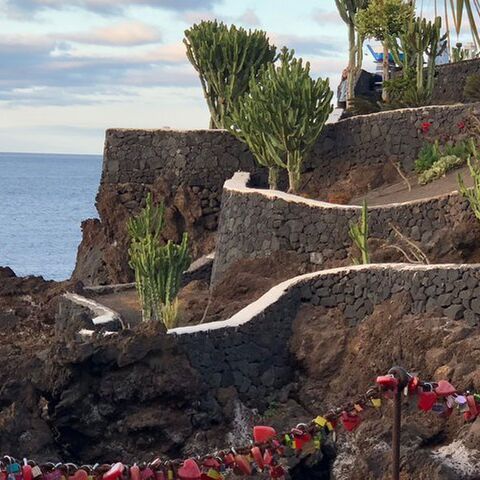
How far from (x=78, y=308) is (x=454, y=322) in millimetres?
7993

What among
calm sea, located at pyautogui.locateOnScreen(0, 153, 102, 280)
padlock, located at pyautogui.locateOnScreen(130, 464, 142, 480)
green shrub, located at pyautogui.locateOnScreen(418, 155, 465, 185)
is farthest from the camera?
calm sea, located at pyautogui.locateOnScreen(0, 153, 102, 280)

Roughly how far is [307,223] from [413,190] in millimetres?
3897

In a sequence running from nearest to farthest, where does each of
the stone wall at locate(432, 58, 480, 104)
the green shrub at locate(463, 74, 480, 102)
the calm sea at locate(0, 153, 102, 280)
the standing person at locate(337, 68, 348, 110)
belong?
the green shrub at locate(463, 74, 480, 102) → the stone wall at locate(432, 58, 480, 104) → the standing person at locate(337, 68, 348, 110) → the calm sea at locate(0, 153, 102, 280)

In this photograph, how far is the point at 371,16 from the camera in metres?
40.2

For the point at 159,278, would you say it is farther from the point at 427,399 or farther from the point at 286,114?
the point at 427,399

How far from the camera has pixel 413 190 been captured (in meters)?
32.8

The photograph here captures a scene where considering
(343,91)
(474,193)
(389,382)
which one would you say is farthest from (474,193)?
(343,91)

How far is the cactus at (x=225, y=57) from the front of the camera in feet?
126

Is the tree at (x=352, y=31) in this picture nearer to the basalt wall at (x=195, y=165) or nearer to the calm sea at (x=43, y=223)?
the basalt wall at (x=195, y=165)

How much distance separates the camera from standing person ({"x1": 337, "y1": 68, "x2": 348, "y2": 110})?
4422 cm

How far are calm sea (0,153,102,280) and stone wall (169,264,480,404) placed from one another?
2311 inches

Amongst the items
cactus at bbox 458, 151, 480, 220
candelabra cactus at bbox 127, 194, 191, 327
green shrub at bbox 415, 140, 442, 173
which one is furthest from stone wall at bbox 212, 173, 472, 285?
green shrub at bbox 415, 140, 442, 173

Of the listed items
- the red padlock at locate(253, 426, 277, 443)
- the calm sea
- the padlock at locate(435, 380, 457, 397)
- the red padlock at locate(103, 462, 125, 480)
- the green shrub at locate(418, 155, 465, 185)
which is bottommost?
the calm sea

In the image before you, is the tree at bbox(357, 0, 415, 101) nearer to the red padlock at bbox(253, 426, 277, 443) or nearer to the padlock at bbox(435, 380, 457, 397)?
the padlock at bbox(435, 380, 457, 397)
